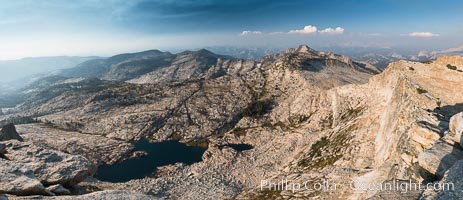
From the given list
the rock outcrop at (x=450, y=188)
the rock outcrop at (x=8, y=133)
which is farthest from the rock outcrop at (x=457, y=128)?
the rock outcrop at (x=8, y=133)

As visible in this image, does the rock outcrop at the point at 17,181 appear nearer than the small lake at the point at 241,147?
Yes

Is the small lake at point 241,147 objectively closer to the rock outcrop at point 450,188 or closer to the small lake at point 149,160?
the small lake at point 149,160

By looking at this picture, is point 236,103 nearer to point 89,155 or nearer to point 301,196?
point 89,155

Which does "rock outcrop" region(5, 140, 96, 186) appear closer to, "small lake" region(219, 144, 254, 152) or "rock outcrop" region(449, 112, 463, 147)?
"rock outcrop" region(449, 112, 463, 147)

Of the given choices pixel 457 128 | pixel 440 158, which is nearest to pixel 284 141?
pixel 457 128

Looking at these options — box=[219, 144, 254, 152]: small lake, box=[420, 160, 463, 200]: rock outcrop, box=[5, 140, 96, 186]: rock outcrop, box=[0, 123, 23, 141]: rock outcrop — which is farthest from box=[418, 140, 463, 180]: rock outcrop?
box=[0, 123, 23, 141]: rock outcrop

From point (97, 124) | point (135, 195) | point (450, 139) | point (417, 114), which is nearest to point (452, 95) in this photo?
point (417, 114)
